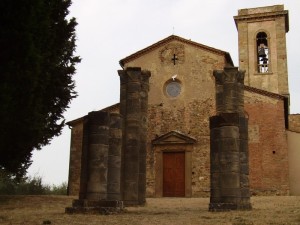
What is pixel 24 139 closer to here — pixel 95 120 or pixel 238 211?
pixel 95 120

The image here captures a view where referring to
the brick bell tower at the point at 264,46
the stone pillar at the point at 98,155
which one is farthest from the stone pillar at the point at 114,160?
the brick bell tower at the point at 264,46

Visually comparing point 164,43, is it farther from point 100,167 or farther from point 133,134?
point 100,167

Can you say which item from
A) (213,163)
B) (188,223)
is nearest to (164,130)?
(213,163)

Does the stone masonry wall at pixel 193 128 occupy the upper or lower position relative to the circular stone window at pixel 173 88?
lower

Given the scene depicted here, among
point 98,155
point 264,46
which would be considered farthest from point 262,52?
point 98,155

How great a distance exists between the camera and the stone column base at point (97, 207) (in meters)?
11.3

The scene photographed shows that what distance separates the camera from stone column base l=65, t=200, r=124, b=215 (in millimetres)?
11268

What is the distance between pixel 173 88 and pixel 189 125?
2514 mm

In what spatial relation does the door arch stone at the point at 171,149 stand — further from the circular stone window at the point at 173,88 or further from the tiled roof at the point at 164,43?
the tiled roof at the point at 164,43

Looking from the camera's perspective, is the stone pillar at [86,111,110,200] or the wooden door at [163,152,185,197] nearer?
the stone pillar at [86,111,110,200]

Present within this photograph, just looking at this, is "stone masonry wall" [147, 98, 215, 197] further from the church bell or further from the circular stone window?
the church bell

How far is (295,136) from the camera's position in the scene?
2395 centimetres

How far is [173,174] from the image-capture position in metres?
23.9

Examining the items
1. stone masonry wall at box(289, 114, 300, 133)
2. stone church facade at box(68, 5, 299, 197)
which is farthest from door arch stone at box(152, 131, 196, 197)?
stone masonry wall at box(289, 114, 300, 133)
